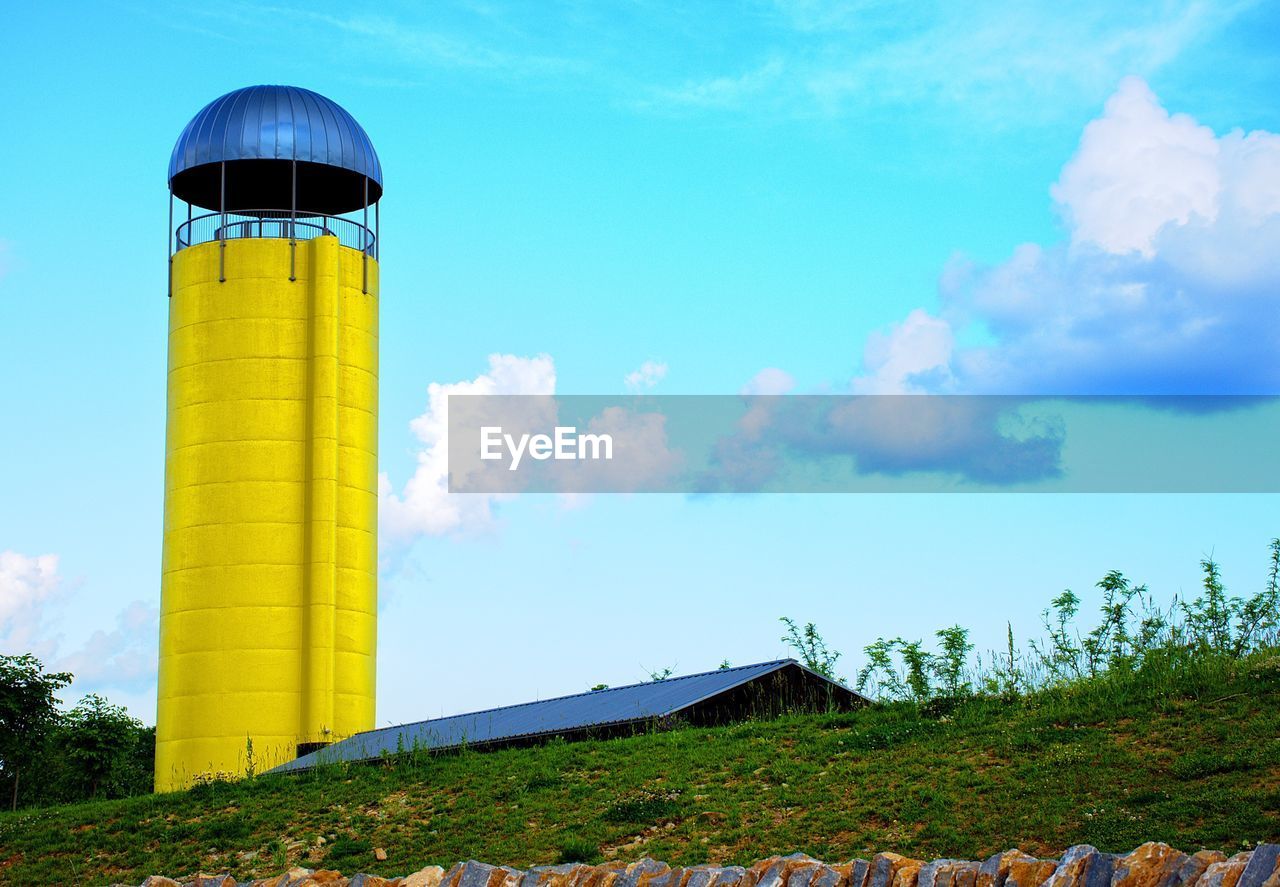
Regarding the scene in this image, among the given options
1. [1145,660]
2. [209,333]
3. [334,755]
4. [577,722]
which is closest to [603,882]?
[1145,660]

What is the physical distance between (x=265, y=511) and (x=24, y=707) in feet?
40.1

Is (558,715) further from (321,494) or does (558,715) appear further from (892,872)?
(892,872)

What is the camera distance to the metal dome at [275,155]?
39.7 m

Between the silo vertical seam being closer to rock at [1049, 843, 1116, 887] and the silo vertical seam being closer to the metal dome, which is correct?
the metal dome

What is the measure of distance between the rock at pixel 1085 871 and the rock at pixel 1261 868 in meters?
0.92

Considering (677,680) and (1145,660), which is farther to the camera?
(677,680)

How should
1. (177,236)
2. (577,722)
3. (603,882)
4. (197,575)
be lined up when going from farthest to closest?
(177,236)
(197,575)
(577,722)
(603,882)

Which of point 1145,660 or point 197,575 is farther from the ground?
point 197,575

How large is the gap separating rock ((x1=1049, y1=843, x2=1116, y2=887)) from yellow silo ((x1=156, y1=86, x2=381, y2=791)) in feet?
93.1

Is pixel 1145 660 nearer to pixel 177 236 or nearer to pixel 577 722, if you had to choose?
pixel 577 722

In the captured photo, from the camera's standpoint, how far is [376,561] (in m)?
40.4

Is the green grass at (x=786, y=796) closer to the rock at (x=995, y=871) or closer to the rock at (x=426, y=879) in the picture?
the rock at (x=995, y=871)

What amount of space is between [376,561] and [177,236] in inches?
434

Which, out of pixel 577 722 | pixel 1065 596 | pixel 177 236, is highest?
pixel 177 236
